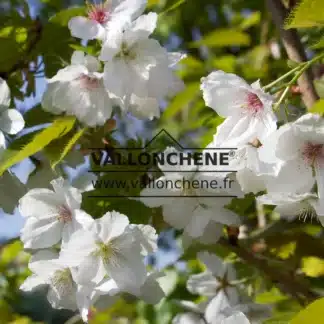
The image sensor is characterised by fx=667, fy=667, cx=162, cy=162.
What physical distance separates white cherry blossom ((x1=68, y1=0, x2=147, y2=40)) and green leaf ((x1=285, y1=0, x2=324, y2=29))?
0.82 feet

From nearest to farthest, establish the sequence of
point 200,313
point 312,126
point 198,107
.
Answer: point 312,126 → point 200,313 → point 198,107

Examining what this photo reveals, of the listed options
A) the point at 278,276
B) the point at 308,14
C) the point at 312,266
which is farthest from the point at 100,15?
the point at 312,266

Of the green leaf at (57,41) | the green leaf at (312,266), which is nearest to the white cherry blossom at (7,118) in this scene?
the green leaf at (57,41)

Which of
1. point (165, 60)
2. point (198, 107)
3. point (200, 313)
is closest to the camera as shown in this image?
point (165, 60)

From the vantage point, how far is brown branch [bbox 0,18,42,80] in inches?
45.4

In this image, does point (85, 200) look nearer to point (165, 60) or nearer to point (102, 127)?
point (102, 127)

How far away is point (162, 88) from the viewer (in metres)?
1.04

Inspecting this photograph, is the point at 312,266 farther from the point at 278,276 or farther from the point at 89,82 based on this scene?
the point at 89,82

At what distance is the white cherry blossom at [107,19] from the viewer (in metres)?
0.99

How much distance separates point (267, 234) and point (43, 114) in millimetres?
549

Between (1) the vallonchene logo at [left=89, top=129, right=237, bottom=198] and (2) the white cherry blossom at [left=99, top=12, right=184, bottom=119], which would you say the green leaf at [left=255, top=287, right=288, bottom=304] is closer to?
(1) the vallonchene logo at [left=89, top=129, right=237, bottom=198]

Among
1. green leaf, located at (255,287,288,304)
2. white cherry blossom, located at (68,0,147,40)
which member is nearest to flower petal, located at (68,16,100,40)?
white cherry blossom, located at (68,0,147,40)

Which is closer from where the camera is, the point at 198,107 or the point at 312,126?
the point at 312,126

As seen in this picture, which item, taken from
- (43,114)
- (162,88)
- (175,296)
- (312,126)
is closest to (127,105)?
(162,88)
